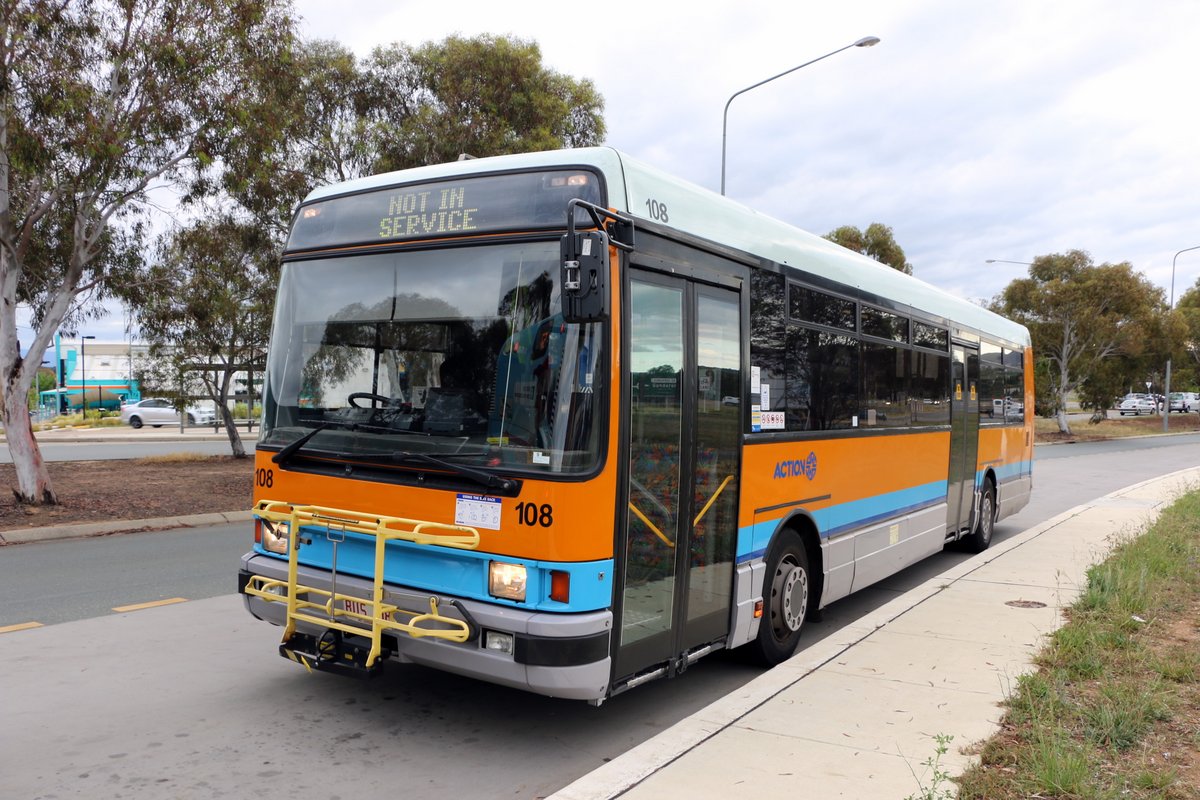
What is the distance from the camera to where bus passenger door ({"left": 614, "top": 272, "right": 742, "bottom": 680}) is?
16.0 feet

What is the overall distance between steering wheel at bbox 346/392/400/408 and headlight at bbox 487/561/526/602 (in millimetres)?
1124

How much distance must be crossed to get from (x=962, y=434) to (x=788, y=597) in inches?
211

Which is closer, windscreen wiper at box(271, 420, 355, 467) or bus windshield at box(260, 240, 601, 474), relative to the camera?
bus windshield at box(260, 240, 601, 474)

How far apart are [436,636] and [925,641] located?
413cm

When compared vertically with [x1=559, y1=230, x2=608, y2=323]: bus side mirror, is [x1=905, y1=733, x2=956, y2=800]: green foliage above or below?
below

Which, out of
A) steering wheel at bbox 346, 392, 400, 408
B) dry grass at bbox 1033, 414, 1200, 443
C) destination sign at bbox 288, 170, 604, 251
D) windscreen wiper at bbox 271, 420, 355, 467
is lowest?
dry grass at bbox 1033, 414, 1200, 443

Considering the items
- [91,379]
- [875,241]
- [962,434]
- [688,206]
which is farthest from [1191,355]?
[91,379]

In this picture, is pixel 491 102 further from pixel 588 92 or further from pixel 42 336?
pixel 42 336

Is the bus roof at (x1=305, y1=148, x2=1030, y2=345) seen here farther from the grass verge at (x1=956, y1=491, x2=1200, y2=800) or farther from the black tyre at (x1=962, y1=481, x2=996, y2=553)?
the black tyre at (x1=962, y1=481, x2=996, y2=553)

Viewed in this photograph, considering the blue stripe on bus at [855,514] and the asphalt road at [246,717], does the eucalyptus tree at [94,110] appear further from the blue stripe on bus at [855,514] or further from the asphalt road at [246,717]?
the blue stripe on bus at [855,514]

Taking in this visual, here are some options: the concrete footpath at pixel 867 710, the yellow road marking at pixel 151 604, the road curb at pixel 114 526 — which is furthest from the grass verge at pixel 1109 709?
the road curb at pixel 114 526

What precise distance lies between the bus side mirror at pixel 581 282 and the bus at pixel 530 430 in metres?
0.01

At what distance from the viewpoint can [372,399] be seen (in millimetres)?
5078

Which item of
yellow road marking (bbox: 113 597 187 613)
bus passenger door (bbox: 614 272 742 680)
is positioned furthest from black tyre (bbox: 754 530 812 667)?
yellow road marking (bbox: 113 597 187 613)
